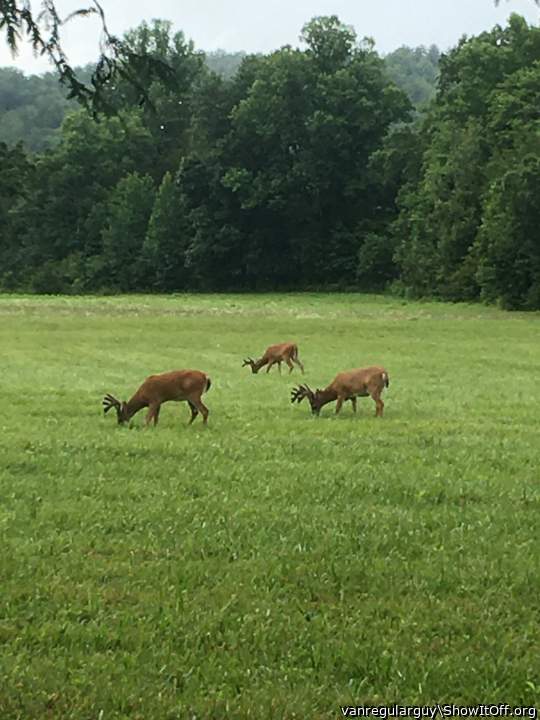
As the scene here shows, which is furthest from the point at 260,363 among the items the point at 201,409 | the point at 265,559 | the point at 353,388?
the point at 265,559

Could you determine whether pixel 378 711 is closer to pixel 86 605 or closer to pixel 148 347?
pixel 86 605

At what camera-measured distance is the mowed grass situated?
4680 mm

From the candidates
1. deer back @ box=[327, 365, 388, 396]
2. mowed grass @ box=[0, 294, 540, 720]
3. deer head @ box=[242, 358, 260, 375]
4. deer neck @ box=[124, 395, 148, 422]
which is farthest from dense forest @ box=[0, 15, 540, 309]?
mowed grass @ box=[0, 294, 540, 720]

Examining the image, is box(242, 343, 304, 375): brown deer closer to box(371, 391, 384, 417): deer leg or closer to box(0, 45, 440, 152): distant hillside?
box(371, 391, 384, 417): deer leg

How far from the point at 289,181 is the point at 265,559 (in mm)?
64534

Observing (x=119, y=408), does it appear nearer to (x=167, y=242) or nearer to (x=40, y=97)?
(x=167, y=242)

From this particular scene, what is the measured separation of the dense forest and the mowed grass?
141 ft

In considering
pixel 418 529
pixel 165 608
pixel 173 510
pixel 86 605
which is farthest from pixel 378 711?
pixel 173 510

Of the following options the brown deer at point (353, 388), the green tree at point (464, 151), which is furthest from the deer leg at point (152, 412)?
the green tree at point (464, 151)

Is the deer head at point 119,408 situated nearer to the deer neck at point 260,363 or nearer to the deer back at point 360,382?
the deer back at point 360,382

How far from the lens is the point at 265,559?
6547 millimetres

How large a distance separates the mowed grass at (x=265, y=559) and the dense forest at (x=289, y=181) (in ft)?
141

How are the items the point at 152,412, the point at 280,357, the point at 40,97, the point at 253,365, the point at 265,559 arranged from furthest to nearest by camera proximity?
the point at 40,97
the point at 253,365
the point at 280,357
the point at 152,412
the point at 265,559

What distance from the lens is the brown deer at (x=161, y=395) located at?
13672mm
